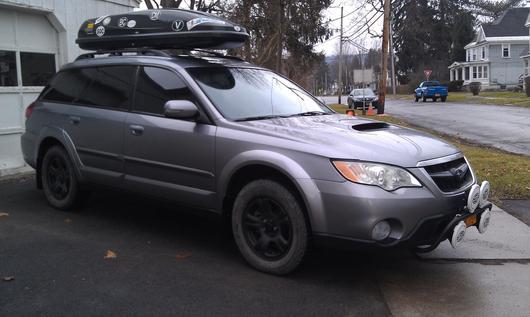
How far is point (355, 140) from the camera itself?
13.5 feet

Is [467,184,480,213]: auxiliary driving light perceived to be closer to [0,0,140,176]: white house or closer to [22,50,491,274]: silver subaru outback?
[22,50,491,274]: silver subaru outback

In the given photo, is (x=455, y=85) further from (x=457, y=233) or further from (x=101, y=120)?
(x=457, y=233)

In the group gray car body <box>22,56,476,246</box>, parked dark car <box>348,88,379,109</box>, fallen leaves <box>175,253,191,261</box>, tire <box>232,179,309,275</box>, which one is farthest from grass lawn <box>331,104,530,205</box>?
parked dark car <box>348,88,379,109</box>

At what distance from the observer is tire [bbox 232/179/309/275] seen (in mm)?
4078

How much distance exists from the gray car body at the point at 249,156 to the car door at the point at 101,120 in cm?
1

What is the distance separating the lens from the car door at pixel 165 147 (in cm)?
466

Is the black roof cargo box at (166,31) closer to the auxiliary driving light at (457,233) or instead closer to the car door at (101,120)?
the car door at (101,120)

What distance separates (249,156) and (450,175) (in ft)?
5.10

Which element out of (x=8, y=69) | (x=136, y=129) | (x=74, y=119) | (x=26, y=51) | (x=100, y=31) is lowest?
(x=136, y=129)

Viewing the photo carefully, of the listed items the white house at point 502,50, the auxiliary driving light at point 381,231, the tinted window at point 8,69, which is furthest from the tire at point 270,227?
the white house at point 502,50

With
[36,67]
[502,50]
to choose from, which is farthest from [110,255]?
[502,50]

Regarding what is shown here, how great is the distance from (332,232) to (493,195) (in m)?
4.22

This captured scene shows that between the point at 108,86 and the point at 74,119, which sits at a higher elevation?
the point at 108,86

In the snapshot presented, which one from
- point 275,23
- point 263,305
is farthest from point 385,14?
point 263,305
